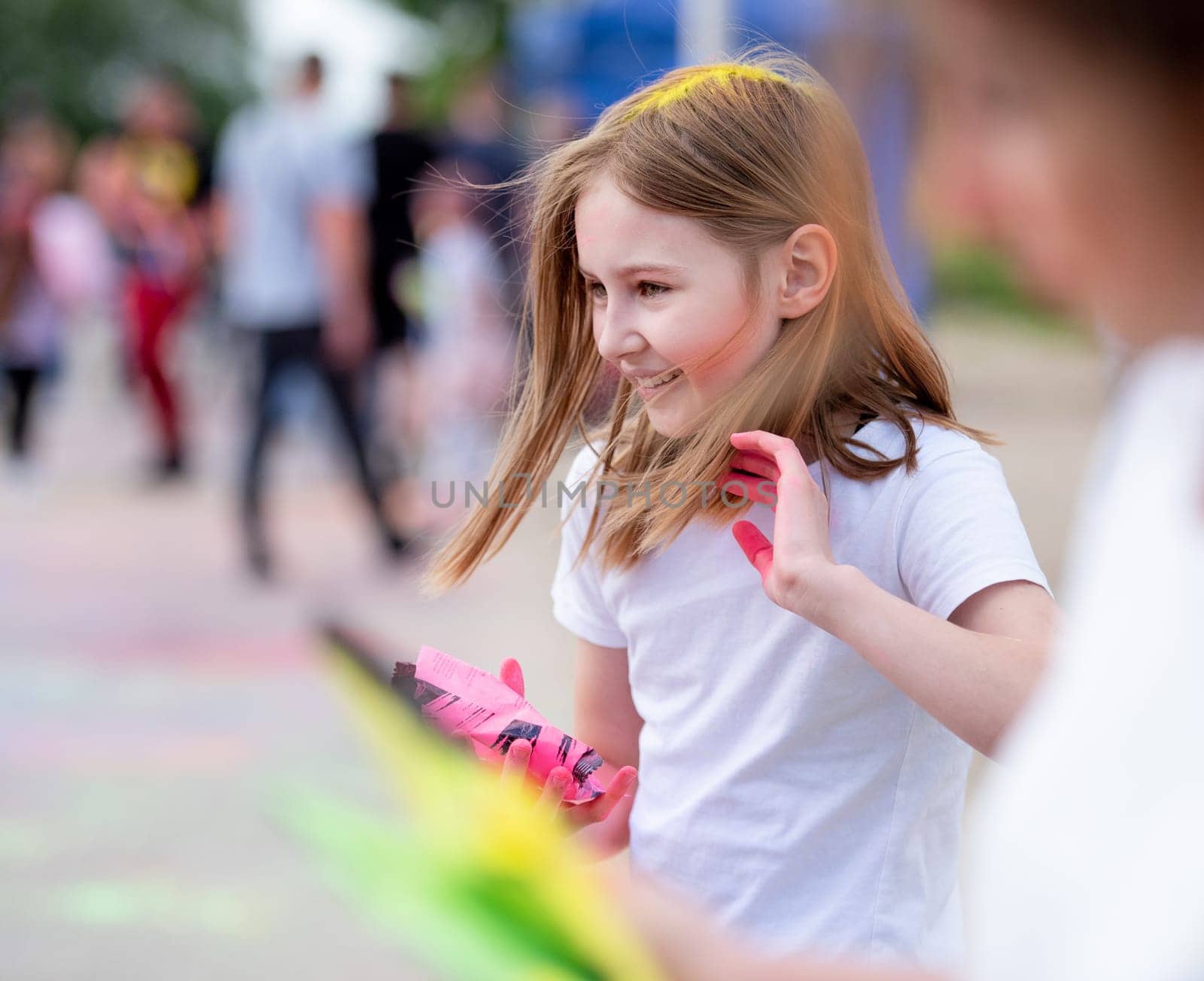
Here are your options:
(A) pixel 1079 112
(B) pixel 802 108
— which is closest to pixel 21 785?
(B) pixel 802 108

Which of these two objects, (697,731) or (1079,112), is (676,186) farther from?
(1079,112)

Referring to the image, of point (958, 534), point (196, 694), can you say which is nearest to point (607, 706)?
point (958, 534)

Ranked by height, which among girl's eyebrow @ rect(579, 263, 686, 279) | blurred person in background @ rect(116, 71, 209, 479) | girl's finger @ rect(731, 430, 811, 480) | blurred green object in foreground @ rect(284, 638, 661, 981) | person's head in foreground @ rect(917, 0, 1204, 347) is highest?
person's head in foreground @ rect(917, 0, 1204, 347)

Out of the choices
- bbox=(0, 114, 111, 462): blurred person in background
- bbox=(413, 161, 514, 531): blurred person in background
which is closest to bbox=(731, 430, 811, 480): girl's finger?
bbox=(413, 161, 514, 531): blurred person in background

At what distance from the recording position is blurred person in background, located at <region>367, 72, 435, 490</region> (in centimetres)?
568

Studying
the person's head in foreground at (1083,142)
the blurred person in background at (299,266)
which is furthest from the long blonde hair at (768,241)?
the blurred person in background at (299,266)

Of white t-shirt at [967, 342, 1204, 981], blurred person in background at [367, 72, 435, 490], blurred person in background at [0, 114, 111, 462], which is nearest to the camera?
white t-shirt at [967, 342, 1204, 981]

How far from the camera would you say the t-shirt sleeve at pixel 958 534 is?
1030 millimetres

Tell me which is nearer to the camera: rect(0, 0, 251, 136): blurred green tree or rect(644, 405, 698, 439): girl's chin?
rect(644, 405, 698, 439): girl's chin

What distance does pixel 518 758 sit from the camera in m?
1.13

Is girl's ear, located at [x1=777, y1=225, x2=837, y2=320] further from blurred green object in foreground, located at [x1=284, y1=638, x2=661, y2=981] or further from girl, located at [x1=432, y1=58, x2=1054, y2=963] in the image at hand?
blurred green object in foreground, located at [x1=284, y1=638, x2=661, y2=981]

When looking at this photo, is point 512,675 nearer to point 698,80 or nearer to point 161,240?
point 698,80

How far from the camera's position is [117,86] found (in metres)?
32.0

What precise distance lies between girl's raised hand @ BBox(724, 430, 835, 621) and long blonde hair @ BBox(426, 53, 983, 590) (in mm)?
48
